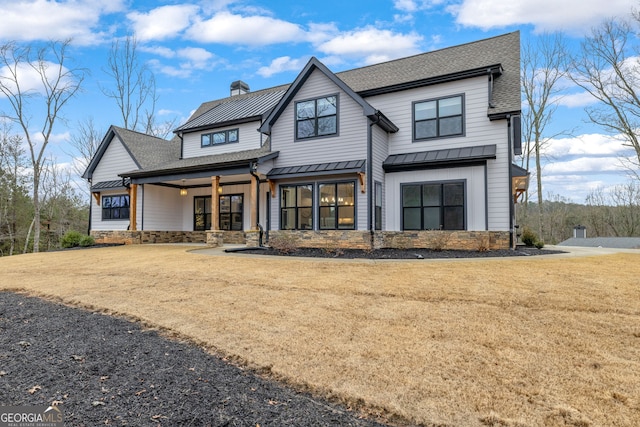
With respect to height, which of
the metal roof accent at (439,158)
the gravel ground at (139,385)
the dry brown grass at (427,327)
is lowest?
the gravel ground at (139,385)

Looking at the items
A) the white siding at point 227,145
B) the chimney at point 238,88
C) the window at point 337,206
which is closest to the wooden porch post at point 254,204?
the window at point 337,206

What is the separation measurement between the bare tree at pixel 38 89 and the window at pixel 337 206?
18848 millimetres

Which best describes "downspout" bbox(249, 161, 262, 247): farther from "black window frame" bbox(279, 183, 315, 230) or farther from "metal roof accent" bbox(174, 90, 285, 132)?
"metal roof accent" bbox(174, 90, 285, 132)

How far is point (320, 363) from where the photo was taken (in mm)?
3473

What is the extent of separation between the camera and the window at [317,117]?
43.4 ft

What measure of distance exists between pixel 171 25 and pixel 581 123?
24015mm

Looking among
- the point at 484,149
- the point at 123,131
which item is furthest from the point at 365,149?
the point at 123,131

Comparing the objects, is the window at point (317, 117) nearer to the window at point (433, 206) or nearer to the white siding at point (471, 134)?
the white siding at point (471, 134)

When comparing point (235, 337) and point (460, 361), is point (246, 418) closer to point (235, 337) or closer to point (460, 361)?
point (235, 337)

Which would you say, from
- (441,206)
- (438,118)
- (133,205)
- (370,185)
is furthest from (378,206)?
(133,205)

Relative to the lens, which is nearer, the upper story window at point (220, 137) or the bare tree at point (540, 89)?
the upper story window at point (220, 137)

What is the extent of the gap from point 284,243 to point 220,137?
7.84 metres

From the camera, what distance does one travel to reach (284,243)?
1263cm

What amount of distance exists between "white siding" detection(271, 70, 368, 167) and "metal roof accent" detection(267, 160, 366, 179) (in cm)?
27
